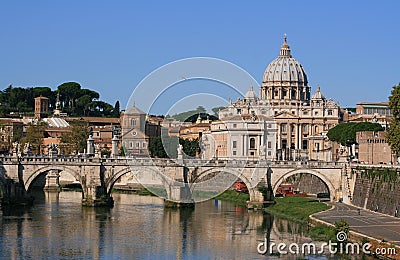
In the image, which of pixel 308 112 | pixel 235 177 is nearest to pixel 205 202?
pixel 235 177

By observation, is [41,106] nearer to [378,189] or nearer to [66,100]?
[66,100]

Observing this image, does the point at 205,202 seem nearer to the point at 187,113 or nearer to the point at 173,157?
the point at 173,157

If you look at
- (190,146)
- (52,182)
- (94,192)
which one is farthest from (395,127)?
(52,182)

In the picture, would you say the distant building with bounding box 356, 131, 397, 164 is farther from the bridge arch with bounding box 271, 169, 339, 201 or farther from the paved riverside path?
the paved riverside path

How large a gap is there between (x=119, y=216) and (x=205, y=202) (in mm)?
10849

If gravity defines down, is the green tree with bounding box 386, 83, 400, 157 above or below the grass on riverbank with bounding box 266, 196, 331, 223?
above

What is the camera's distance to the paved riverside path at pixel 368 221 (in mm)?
33812

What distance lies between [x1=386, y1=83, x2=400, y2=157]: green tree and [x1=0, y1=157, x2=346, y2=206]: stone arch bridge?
4630mm

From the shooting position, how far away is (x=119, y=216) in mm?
46406

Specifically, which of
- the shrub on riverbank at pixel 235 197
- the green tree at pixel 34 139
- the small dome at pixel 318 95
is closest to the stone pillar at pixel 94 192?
the shrub on riverbank at pixel 235 197

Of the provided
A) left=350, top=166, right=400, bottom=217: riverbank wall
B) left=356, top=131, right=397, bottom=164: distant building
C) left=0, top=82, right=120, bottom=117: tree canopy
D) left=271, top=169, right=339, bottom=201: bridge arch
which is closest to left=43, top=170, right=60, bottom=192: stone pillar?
left=271, top=169, right=339, bottom=201: bridge arch

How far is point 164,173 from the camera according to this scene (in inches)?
2072

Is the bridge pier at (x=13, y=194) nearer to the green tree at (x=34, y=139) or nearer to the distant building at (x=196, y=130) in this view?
the distant building at (x=196, y=130)

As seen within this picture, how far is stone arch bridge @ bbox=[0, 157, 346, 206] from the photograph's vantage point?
5091 centimetres
